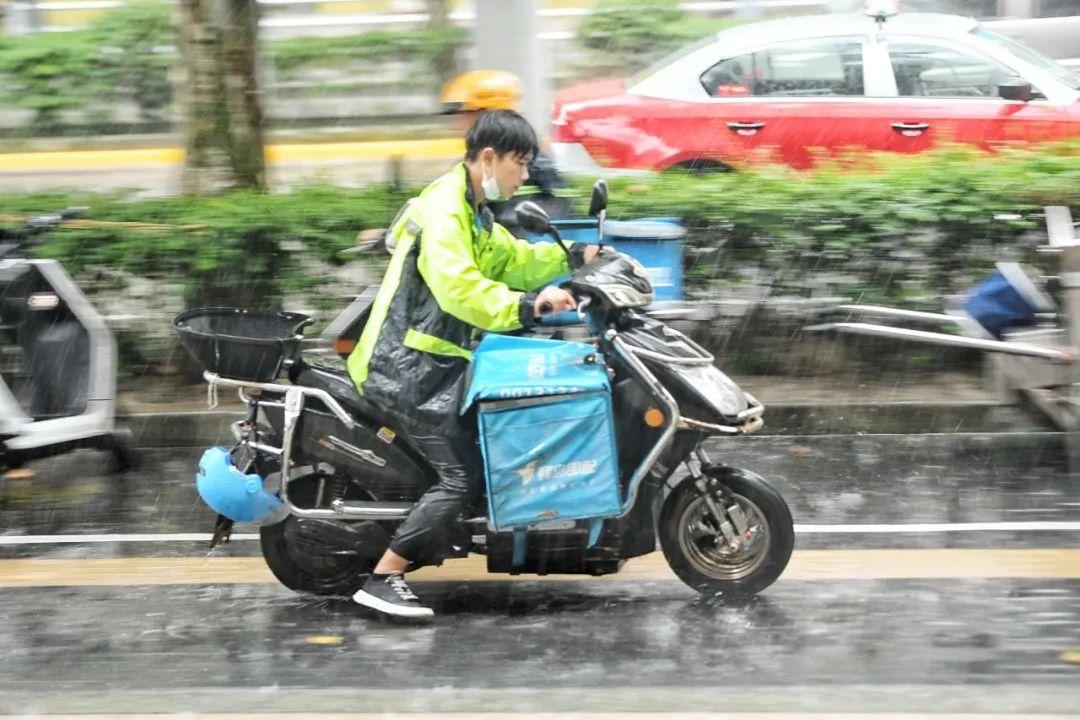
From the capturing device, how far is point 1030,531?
6.09 meters

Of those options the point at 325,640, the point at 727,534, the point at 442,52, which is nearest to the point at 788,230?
the point at 727,534

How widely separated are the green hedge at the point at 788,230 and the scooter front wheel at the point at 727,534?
275 cm

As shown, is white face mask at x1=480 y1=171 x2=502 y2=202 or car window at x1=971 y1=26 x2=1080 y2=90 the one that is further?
car window at x1=971 y1=26 x2=1080 y2=90

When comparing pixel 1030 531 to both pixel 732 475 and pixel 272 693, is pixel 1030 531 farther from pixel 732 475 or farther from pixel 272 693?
pixel 272 693

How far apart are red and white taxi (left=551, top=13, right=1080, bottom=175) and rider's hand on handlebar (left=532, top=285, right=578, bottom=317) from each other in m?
5.25

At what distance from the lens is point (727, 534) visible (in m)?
5.20


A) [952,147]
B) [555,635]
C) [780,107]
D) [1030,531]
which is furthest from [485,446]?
[780,107]

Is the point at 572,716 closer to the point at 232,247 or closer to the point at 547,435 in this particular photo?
the point at 547,435

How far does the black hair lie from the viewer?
5.04 m

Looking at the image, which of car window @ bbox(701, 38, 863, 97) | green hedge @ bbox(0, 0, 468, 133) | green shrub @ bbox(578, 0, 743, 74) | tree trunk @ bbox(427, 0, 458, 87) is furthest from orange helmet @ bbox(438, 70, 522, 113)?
tree trunk @ bbox(427, 0, 458, 87)

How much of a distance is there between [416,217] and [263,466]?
1.06 meters

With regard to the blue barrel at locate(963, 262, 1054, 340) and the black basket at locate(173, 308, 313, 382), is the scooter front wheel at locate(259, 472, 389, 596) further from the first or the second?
the blue barrel at locate(963, 262, 1054, 340)

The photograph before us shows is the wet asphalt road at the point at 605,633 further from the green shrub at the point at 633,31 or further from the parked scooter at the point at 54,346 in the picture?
the green shrub at the point at 633,31

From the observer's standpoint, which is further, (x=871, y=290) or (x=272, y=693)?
(x=871, y=290)
